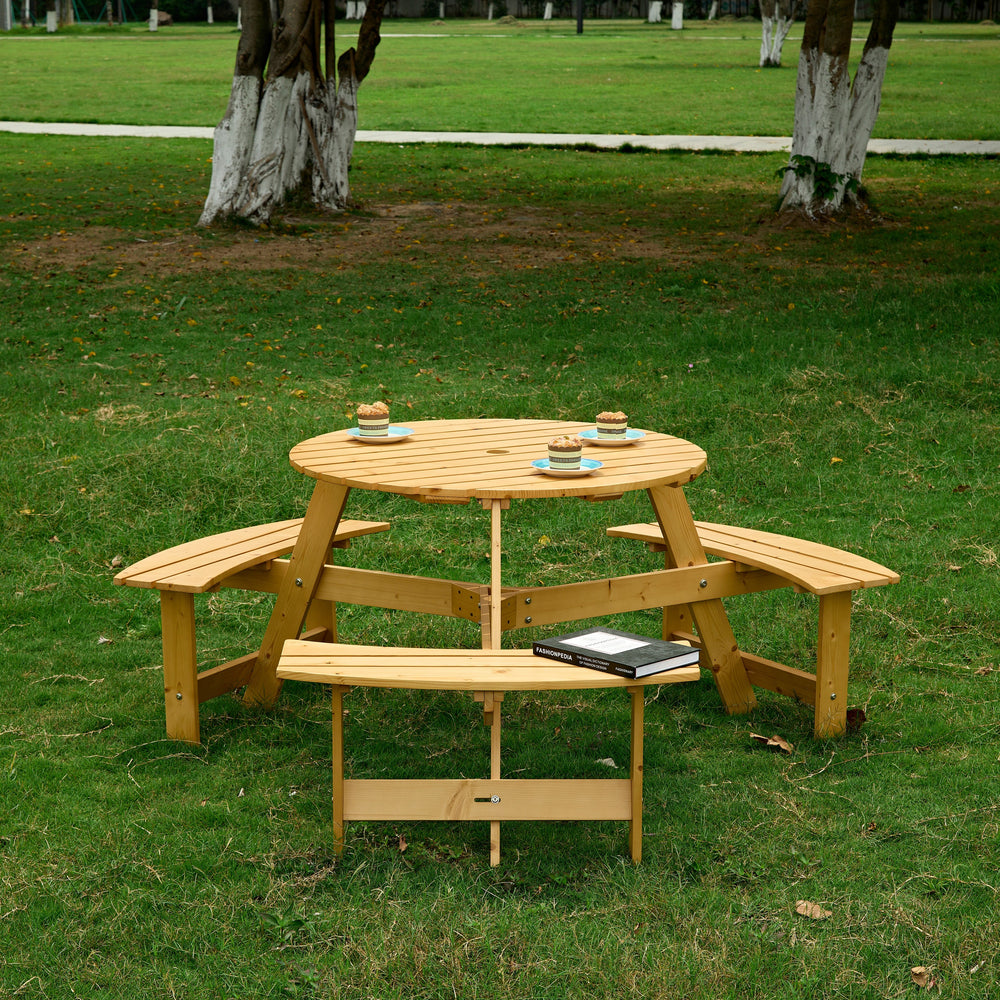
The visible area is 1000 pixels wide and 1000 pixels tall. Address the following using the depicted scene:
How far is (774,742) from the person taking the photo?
4.16m

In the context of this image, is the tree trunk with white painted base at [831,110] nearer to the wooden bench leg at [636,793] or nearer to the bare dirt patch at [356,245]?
the bare dirt patch at [356,245]

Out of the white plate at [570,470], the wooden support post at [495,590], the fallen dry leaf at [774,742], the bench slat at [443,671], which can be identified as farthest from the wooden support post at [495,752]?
the fallen dry leaf at [774,742]

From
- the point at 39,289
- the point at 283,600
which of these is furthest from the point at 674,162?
the point at 283,600

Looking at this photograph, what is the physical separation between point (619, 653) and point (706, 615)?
3.55ft

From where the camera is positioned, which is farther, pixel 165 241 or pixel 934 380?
pixel 165 241

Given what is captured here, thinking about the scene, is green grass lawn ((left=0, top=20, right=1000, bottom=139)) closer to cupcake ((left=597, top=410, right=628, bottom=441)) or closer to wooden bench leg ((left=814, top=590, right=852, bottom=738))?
cupcake ((left=597, top=410, right=628, bottom=441))

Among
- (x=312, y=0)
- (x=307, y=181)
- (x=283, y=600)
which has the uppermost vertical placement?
(x=312, y=0)

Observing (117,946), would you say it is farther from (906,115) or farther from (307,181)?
(906,115)

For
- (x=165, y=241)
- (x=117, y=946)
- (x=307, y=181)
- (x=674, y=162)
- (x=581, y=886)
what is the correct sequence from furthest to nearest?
(x=674, y=162)
(x=307, y=181)
(x=165, y=241)
(x=581, y=886)
(x=117, y=946)

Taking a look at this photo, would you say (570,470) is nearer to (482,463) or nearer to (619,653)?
Result: (482,463)

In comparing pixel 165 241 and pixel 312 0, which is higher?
pixel 312 0

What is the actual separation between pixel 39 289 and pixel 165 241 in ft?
6.41

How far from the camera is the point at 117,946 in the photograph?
301 centimetres

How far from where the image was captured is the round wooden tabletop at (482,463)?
3.75 metres
